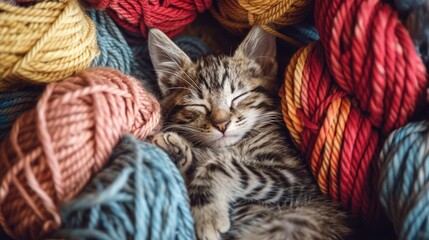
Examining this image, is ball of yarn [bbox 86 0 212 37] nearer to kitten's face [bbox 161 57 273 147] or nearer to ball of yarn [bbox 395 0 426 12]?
kitten's face [bbox 161 57 273 147]

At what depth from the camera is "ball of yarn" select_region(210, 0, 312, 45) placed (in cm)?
122

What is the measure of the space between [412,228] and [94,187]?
68 centimetres

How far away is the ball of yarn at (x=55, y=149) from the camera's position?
3.00 ft

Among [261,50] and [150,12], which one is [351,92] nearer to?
[261,50]

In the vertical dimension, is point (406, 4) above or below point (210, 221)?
above

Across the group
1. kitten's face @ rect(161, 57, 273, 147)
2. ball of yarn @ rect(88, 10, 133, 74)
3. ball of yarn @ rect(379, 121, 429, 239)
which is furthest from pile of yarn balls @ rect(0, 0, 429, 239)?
kitten's face @ rect(161, 57, 273, 147)

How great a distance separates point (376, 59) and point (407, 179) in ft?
0.88

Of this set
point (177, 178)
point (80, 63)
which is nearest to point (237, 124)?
point (177, 178)

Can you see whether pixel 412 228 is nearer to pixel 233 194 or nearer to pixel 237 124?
pixel 233 194

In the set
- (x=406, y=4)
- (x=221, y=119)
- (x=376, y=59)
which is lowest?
(x=221, y=119)

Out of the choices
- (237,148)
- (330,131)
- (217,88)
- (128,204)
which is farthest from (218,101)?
(128,204)

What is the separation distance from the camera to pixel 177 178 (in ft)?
3.37

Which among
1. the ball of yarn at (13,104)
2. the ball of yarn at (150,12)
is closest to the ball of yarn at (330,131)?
Result: the ball of yarn at (150,12)

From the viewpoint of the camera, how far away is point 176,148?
4.16 feet
